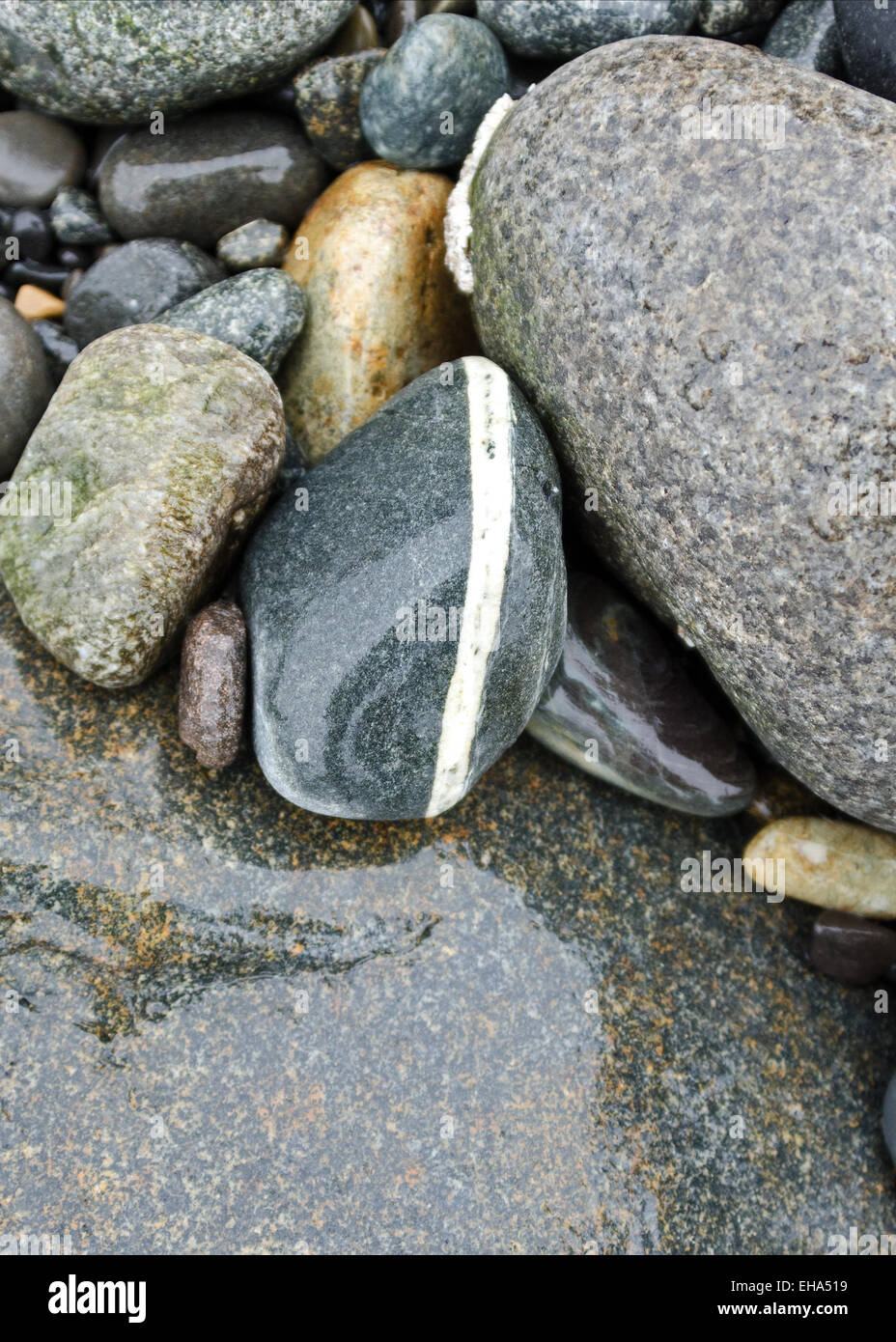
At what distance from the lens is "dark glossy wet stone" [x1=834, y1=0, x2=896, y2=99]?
2.75 metres

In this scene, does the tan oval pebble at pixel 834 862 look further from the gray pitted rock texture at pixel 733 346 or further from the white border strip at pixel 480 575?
the white border strip at pixel 480 575

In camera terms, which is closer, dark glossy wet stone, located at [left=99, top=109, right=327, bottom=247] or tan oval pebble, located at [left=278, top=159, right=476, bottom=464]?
tan oval pebble, located at [left=278, top=159, right=476, bottom=464]

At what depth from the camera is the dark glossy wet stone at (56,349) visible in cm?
332

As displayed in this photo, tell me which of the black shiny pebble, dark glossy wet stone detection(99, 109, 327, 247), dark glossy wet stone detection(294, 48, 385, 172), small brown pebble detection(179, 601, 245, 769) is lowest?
small brown pebble detection(179, 601, 245, 769)

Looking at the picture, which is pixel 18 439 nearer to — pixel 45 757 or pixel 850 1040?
pixel 45 757

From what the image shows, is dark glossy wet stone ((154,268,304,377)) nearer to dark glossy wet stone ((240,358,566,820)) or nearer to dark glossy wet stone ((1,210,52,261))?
dark glossy wet stone ((240,358,566,820))

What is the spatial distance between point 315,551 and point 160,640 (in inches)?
20.4

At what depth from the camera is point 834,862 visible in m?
3.18

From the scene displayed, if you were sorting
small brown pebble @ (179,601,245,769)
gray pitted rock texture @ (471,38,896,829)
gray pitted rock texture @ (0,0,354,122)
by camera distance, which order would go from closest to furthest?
gray pitted rock texture @ (471,38,896,829) → small brown pebble @ (179,601,245,769) → gray pitted rock texture @ (0,0,354,122)

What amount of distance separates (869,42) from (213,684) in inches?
103

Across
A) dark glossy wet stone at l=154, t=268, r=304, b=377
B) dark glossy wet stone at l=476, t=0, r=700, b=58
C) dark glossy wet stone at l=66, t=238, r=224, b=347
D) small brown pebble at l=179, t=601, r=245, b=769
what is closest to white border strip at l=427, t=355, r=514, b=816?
small brown pebble at l=179, t=601, r=245, b=769

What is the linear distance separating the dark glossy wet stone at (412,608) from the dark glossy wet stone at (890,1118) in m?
1.65

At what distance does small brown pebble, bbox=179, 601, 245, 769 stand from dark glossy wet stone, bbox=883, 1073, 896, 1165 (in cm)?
228

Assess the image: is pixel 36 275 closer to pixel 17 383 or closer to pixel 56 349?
pixel 56 349
